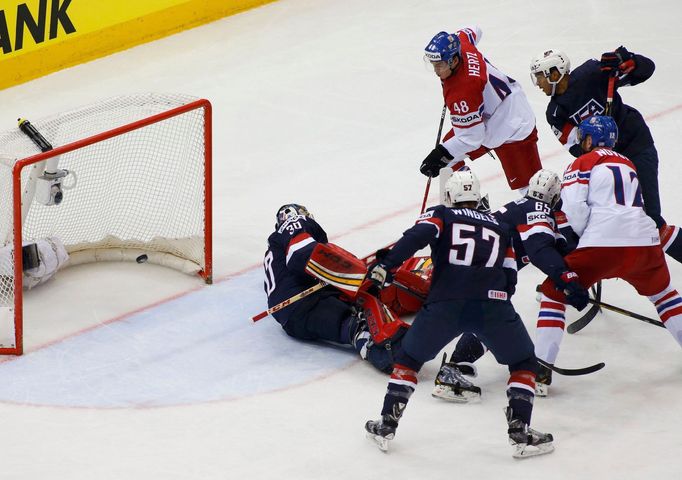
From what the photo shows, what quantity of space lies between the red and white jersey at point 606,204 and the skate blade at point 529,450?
915 millimetres

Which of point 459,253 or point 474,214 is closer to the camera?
point 459,253

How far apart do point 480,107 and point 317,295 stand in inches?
55.5

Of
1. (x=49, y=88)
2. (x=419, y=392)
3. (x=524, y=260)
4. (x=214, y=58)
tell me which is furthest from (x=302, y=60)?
(x=419, y=392)

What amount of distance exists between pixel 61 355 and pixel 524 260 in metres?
2.13

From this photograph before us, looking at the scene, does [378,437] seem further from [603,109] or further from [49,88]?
[49,88]

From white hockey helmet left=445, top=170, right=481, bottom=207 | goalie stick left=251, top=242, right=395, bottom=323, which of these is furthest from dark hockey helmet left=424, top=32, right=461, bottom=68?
white hockey helmet left=445, top=170, right=481, bottom=207

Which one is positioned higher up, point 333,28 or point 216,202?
point 333,28

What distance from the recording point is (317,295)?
18.8ft

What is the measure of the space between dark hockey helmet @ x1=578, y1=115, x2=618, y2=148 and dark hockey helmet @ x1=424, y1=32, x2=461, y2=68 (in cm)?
96

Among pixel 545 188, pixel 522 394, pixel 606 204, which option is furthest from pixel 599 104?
pixel 522 394

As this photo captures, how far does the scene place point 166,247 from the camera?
263 inches

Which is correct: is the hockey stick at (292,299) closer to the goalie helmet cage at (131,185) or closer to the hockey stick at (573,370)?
the goalie helmet cage at (131,185)

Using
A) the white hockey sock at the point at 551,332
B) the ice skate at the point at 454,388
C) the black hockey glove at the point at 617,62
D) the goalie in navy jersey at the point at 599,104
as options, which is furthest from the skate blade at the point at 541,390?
the black hockey glove at the point at 617,62

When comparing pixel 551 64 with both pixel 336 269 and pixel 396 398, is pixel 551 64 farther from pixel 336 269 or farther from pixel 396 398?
pixel 396 398
